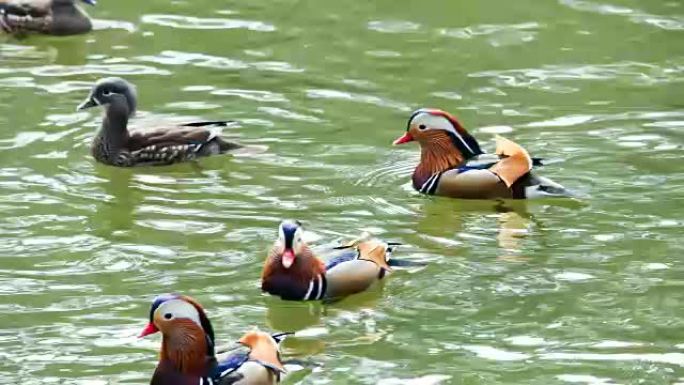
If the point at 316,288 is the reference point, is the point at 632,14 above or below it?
above

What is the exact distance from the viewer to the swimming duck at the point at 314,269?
29.4ft

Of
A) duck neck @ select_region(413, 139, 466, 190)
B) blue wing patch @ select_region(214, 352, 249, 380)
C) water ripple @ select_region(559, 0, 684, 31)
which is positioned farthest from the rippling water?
blue wing patch @ select_region(214, 352, 249, 380)

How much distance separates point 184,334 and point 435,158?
3.78m

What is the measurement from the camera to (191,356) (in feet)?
25.0

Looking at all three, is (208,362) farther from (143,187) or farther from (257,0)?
(257,0)

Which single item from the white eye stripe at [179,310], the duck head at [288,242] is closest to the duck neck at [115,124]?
the duck head at [288,242]

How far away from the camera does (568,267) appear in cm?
947

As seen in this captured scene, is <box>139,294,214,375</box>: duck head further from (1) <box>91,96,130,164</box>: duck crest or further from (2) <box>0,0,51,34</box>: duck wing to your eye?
(2) <box>0,0,51,34</box>: duck wing

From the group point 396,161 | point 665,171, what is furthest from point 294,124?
point 665,171

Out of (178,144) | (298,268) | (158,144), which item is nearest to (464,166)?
(178,144)

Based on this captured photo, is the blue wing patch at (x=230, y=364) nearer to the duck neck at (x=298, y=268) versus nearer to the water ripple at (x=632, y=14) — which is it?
the duck neck at (x=298, y=268)

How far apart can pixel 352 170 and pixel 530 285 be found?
235 centimetres

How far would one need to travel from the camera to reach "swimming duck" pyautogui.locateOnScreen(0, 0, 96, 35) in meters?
14.5

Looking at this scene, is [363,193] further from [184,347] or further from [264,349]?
[184,347]
